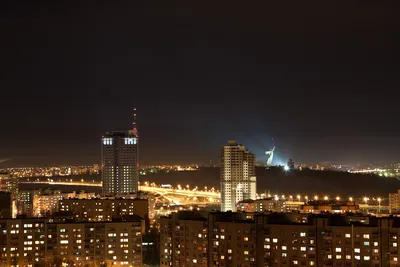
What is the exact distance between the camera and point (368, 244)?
1243 cm

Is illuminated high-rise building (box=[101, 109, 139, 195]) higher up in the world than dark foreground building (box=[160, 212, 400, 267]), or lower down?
higher up

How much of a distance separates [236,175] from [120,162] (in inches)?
569

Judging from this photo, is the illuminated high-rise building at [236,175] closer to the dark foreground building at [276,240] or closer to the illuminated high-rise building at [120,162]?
the illuminated high-rise building at [120,162]

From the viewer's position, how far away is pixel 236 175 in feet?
112

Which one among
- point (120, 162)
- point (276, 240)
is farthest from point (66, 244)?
point (120, 162)

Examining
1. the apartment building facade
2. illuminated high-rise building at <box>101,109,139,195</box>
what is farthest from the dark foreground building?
illuminated high-rise building at <box>101,109,139,195</box>

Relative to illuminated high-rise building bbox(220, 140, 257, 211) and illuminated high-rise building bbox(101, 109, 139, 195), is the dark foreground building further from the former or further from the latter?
illuminated high-rise building bbox(101, 109, 139, 195)

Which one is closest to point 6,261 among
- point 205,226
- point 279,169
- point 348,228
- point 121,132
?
point 205,226

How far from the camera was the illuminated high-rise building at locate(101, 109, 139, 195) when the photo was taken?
45.2 metres

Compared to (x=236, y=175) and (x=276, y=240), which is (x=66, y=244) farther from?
(x=236, y=175)

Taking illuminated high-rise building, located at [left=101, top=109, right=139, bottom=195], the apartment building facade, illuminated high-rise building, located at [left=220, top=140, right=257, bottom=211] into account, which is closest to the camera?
the apartment building facade

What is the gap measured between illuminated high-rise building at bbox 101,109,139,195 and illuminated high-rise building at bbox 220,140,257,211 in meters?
10.8

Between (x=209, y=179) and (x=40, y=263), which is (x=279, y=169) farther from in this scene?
(x=40, y=263)

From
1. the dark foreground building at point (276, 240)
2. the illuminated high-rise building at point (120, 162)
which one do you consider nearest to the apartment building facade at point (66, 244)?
the dark foreground building at point (276, 240)
